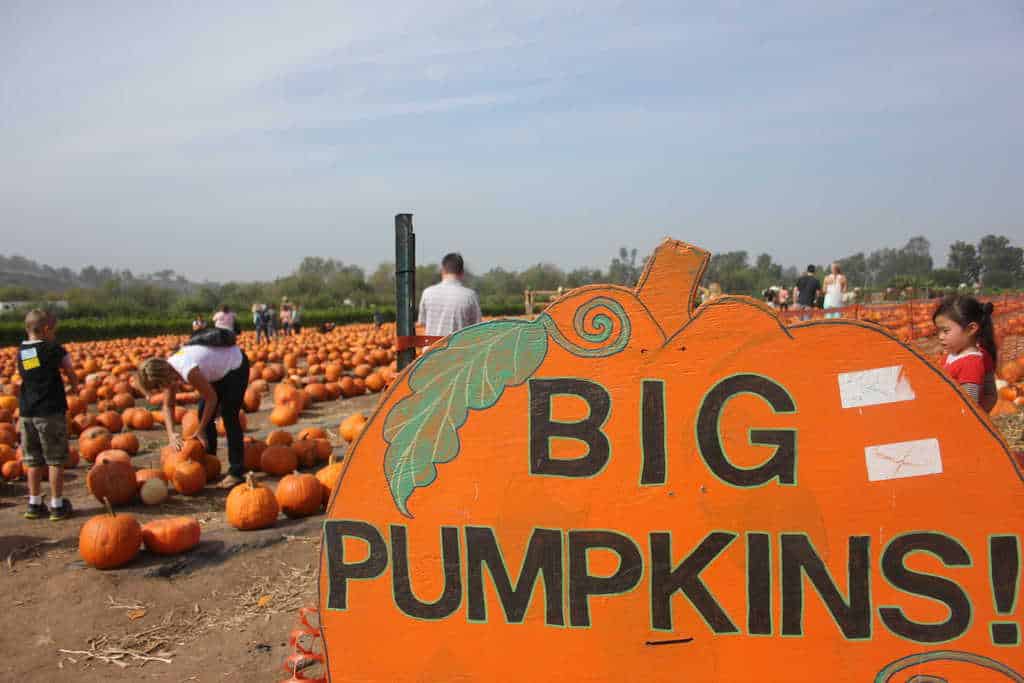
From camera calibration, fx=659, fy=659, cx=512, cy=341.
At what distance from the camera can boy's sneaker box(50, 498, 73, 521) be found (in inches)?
215

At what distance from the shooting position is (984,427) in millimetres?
1746

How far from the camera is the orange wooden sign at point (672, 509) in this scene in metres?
1.75

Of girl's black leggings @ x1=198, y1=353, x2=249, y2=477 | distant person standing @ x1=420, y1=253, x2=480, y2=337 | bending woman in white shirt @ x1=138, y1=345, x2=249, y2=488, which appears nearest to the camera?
distant person standing @ x1=420, y1=253, x2=480, y2=337

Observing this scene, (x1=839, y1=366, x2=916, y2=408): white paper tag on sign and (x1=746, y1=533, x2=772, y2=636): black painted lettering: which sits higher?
(x1=839, y1=366, x2=916, y2=408): white paper tag on sign

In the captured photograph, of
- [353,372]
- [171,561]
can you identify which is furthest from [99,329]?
[171,561]

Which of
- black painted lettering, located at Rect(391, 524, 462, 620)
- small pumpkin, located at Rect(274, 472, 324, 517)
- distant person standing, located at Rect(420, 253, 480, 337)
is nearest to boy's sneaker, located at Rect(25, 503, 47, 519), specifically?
small pumpkin, located at Rect(274, 472, 324, 517)

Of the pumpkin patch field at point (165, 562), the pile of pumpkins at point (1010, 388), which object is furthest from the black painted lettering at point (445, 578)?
the pile of pumpkins at point (1010, 388)

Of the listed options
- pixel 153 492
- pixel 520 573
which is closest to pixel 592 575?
pixel 520 573

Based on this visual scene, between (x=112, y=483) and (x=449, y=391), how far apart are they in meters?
5.09

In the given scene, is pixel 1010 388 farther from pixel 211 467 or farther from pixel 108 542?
pixel 108 542

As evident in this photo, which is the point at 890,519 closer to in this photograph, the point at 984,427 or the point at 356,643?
the point at 984,427

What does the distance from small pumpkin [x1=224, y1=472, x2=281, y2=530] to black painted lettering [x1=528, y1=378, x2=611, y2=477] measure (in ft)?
12.8

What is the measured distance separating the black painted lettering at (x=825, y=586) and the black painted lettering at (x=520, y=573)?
0.62 meters

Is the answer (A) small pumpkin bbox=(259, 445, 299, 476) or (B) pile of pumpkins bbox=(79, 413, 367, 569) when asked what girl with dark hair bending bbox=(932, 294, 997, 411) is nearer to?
(B) pile of pumpkins bbox=(79, 413, 367, 569)
